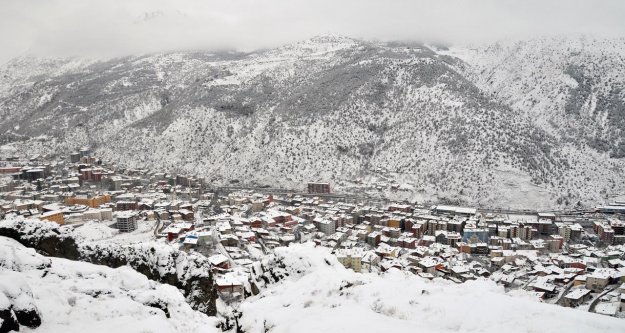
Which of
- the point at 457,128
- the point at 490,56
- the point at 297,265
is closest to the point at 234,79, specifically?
the point at 457,128

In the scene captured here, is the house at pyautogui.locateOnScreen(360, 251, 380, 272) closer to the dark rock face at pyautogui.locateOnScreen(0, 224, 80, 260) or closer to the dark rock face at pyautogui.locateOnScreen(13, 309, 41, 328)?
the dark rock face at pyautogui.locateOnScreen(0, 224, 80, 260)

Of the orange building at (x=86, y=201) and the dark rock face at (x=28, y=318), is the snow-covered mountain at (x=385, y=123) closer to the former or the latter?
the orange building at (x=86, y=201)

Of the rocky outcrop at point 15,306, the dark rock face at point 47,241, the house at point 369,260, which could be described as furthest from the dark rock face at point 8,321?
the house at point 369,260

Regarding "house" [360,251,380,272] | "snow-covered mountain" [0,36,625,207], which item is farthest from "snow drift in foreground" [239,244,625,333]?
"snow-covered mountain" [0,36,625,207]

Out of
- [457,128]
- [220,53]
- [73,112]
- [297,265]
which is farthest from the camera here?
[220,53]

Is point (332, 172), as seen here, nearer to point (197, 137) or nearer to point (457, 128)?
point (457, 128)

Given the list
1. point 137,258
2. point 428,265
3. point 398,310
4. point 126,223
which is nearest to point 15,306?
point 398,310
